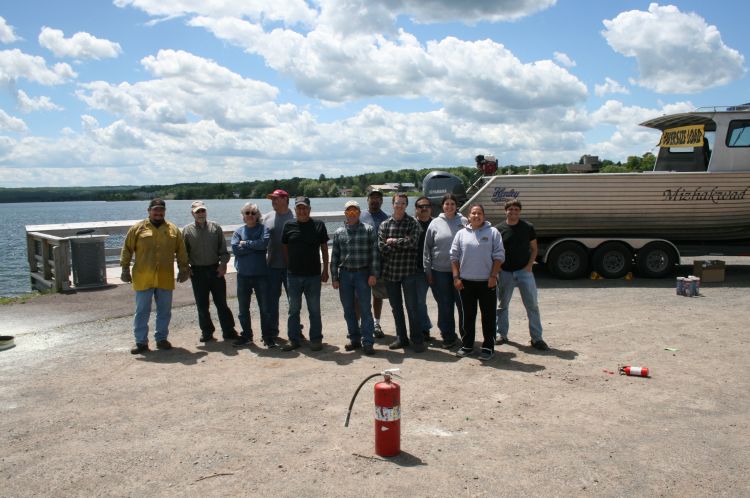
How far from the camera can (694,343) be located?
7660 mm

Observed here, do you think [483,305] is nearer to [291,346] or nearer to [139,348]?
[291,346]

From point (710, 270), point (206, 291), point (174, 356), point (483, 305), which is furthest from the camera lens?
point (710, 270)

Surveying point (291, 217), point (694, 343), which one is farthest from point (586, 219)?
point (291, 217)

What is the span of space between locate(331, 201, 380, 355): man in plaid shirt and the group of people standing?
0.5 inches

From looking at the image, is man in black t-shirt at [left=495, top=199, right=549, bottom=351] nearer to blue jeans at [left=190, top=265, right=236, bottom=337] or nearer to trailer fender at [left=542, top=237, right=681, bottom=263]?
blue jeans at [left=190, top=265, right=236, bottom=337]

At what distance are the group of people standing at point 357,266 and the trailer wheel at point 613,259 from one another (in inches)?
241

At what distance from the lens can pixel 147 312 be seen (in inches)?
300

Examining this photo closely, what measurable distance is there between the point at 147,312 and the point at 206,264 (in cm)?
93

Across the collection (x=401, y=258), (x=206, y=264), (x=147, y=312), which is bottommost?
(x=147, y=312)

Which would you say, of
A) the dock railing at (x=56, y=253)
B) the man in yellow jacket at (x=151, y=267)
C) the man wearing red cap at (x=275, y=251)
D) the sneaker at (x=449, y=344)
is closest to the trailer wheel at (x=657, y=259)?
the sneaker at (x=449, y=344)

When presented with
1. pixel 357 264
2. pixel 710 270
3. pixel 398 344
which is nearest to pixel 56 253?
pixel 357 264

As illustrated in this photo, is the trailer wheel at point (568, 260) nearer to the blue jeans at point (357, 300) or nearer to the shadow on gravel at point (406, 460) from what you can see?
the blue jeans at point (357, 300)

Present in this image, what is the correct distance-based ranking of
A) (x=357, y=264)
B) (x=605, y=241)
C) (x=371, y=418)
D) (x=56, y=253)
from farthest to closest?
(x=605, y=241), (x=56, y=253), (x=357, y=264), (x=371, y=418)

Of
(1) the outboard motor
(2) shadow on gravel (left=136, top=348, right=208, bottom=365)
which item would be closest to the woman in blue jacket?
(2) shadow on gravel (left=136, top=348, right=208, bottom=365)
